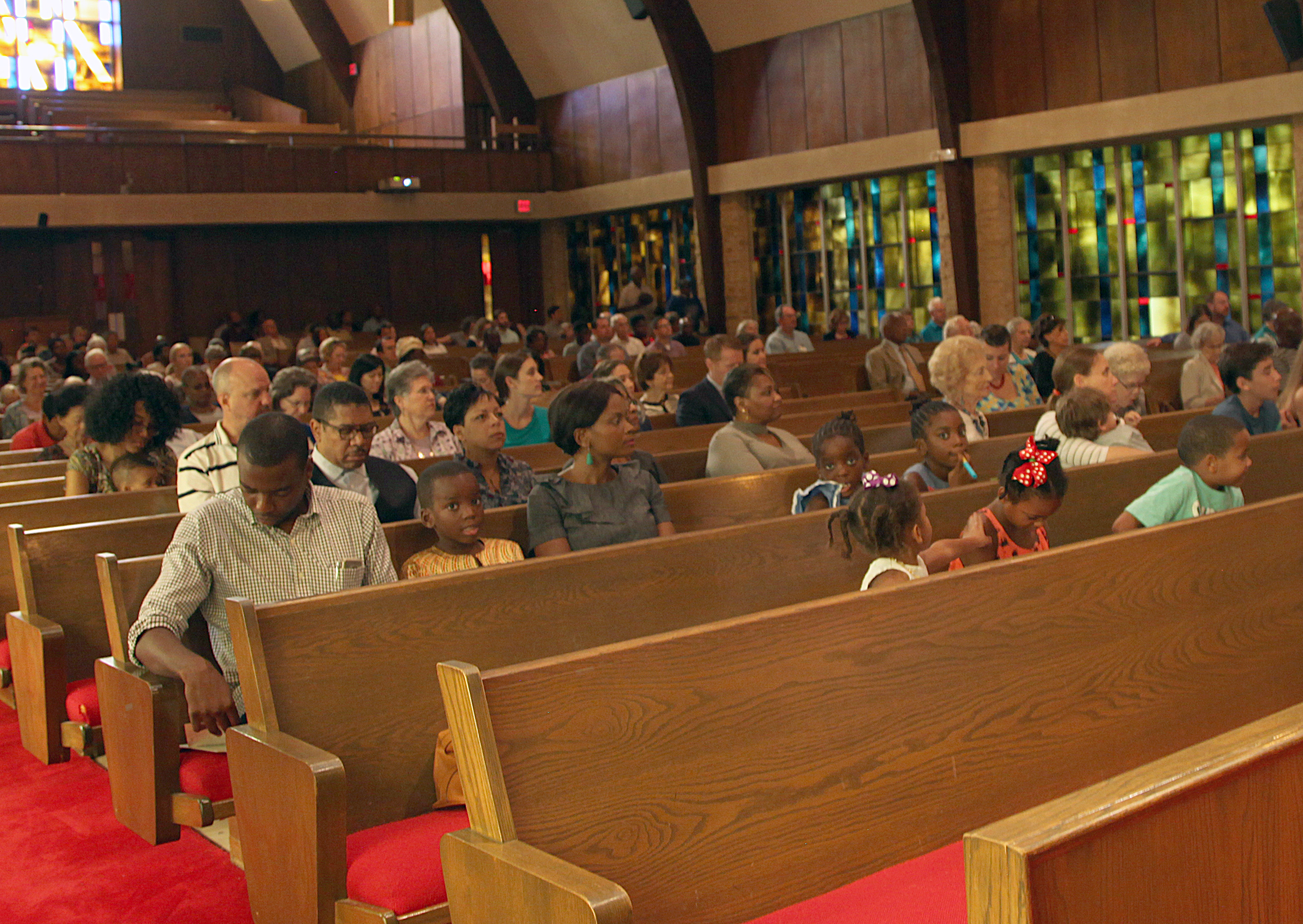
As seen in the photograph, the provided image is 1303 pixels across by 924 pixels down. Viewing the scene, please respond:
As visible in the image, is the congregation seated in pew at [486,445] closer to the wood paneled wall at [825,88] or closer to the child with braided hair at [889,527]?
the child with braided hair at [889,527]

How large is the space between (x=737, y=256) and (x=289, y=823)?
1377cm

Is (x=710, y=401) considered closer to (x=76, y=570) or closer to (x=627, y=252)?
(x=76, y=570)

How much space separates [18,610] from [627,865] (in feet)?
10.9

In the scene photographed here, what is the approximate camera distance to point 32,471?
5.29m

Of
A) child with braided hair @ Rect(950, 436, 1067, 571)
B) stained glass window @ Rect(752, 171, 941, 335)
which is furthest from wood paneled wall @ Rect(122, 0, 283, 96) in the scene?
child with braided hair @ Rect(950, 436, 1067, 571)

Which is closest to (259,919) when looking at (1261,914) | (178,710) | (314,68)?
(178,710)

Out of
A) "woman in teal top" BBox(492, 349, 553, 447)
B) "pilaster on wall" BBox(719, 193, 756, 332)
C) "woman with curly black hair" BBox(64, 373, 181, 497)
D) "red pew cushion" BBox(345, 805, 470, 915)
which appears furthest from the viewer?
"pilaster on wall" BBox(719, 193, 756, 332)

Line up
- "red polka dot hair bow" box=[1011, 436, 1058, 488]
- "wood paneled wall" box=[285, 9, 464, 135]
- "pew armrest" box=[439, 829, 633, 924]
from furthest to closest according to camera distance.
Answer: "wood paneled wall" box=[285, 9, 464, 135]
"red polka dot hair bow" box=[1011, 436, 1058, 488]
"pew armrest" box=[439, 829, 633, 924]

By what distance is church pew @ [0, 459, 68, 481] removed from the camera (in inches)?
207

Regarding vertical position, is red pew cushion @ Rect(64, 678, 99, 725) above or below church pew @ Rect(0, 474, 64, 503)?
below

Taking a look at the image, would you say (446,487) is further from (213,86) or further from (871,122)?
(213,86)

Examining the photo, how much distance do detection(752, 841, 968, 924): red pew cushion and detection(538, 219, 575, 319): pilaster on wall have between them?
1701cm

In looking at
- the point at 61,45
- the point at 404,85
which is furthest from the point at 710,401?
the point at 61,45

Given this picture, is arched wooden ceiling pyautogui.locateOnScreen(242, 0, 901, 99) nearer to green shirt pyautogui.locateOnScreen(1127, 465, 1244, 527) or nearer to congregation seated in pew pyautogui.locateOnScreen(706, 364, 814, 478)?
congregation seated in pew pyautogui.locateOnScreen(706, 364, 814, 478)
